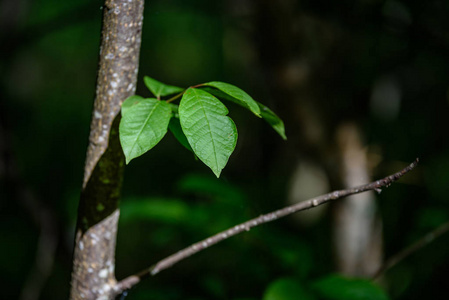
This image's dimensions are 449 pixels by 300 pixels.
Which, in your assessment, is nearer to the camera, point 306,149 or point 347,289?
point 347,289

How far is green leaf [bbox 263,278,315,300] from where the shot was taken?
774 mm

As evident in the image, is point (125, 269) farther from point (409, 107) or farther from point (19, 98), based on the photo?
point (409, 107)

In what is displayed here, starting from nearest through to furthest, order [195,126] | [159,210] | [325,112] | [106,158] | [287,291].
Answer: [195,126], [106,158], [287,291], [159,210], [325,112]

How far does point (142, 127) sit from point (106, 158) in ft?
0.42

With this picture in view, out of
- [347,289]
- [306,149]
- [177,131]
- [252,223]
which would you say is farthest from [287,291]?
[306,149]

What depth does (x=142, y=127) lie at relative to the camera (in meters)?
0.46

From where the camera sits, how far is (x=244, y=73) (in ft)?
9.29

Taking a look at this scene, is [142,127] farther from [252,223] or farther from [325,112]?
[325,112]

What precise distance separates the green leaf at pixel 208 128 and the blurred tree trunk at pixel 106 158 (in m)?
0.14

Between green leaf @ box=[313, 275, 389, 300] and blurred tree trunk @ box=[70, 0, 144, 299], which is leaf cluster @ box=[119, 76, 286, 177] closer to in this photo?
Result: blurred tree trunk @ box=[70, 0, 144, 299]

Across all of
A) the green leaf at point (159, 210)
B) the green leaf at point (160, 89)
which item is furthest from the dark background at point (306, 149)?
the green leaf at point (160, 89)

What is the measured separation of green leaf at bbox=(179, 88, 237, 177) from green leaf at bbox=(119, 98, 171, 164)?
36 mm

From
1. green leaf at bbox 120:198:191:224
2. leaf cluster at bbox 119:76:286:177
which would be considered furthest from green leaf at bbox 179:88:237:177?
green leaf at bbox 120:198:191:224

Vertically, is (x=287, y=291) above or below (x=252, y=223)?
below
